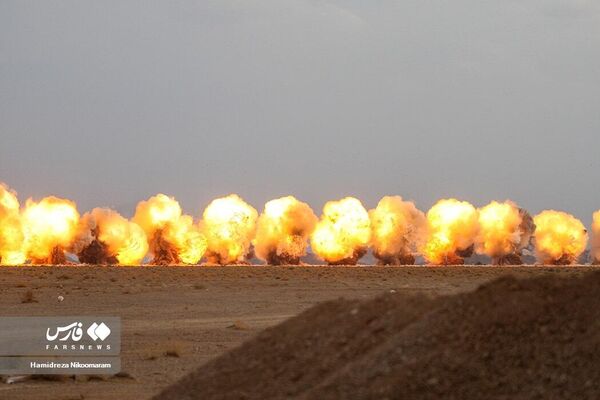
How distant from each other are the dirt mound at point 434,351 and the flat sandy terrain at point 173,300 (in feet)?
12.2

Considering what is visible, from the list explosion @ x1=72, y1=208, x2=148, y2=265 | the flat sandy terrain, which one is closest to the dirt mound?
the flat sandy terrain

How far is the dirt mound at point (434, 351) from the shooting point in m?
11.6

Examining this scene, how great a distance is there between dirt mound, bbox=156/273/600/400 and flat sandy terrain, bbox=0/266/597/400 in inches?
147

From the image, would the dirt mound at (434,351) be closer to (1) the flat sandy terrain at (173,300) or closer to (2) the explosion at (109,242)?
(1) the flat sandy terrain at (173,300)

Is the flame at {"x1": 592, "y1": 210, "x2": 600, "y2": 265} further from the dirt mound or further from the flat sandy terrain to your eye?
the dirt mound

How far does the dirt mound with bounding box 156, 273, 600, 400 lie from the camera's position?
11.6 m

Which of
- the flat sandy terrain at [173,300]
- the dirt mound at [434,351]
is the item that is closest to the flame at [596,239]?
the flat sandy terrain at [173,300]

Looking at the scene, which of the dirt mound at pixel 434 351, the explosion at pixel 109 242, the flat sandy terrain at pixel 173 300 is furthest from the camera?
the explosion at pixel 109 242

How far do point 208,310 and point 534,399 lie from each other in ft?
118

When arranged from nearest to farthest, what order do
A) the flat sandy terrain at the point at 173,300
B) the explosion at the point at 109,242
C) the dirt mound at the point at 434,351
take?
the dirt mound at the point at 434,351
the flat sandy terrain at the point at 173,300
the explosion at the point at 109,242

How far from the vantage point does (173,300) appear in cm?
5303

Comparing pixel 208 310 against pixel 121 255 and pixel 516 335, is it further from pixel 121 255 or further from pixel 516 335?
pixel 121 255

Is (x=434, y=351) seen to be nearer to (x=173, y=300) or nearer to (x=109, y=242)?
(x=173, y=300)

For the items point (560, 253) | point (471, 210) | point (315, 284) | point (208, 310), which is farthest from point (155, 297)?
point (560, 253)
